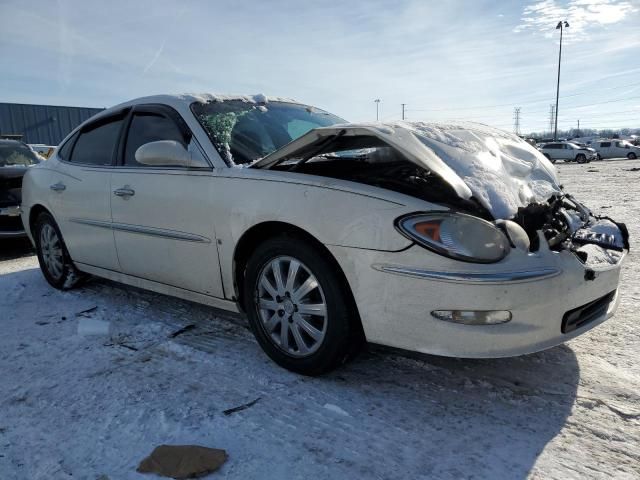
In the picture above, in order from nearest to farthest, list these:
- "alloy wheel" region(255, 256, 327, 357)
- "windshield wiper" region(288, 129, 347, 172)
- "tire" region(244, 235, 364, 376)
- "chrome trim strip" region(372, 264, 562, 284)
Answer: "chrome trim strip" region(372, 264, 562, 284)
"tire" region(244, 235, 364, 376)
"alloy wheel" region(255, 256, 327, 357)
"windshield wiper" region(288, 129, 347, 172)

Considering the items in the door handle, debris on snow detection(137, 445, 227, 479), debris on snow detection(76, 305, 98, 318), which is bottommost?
debris on snow detection(137, 445, 227, 479)

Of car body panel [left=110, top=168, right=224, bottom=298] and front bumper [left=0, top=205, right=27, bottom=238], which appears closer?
car body panel [left=110, top=168, right=224, bottom=298]

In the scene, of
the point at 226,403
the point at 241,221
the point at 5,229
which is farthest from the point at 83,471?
the point at 5,229

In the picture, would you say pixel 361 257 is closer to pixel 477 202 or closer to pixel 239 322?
pixel 477 202

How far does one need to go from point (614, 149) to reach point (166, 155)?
4043 cm

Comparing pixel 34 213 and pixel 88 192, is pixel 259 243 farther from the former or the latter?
pixel 34 213

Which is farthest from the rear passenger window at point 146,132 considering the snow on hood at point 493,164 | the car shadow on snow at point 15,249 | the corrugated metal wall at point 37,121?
the corrugated metal wall at point 37,121

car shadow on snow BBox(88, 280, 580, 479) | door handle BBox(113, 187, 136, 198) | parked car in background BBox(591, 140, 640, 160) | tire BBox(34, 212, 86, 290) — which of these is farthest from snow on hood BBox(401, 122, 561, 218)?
parked car in background BBox(591, 140, 640, 160)

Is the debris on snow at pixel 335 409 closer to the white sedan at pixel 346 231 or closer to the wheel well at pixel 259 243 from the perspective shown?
the white sedan at pixel 346 231

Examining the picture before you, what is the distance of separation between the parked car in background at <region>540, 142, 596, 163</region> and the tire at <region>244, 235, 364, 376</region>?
113 ft

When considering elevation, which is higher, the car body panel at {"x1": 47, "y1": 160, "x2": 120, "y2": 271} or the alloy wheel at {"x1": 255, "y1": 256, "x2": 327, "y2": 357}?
the car body panel at {"x1": 47, "y1": 160, "x2": 120, "y2": 271}

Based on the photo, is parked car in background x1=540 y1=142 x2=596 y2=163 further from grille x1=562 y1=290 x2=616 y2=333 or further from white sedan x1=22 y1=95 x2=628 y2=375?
grille x1=562 y1=290 x2=616 y2=333

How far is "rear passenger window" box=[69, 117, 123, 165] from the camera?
392 centimetres

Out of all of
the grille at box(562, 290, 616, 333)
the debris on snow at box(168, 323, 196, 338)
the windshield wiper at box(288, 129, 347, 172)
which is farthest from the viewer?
the debris on snow at box(168, 323, 196, 338)
